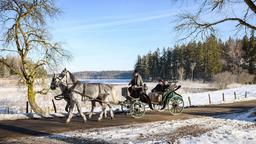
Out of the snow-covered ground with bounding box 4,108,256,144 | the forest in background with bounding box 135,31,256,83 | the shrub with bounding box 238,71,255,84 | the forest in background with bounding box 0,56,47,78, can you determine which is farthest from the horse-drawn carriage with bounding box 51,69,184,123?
the shrub with bounding box 238,71,255,84

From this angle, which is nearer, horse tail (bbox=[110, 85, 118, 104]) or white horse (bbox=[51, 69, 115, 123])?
white horse (bbox=[51, 69, 115, 123])

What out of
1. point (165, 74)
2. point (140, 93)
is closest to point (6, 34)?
point (140, 93)

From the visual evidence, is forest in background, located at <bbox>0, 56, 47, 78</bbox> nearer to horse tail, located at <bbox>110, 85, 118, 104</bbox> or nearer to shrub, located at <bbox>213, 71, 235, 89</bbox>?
horse tail, located at <bbox>110, 85, 118, 104</bbox>

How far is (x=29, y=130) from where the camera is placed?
47.5ft

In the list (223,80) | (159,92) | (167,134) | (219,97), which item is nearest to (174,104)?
(159,92)

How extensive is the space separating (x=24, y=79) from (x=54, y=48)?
10.5ft

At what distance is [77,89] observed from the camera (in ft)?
54.2

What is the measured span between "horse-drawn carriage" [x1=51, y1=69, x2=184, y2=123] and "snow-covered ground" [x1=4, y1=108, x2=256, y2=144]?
6.29 feet

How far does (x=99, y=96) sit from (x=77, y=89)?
1.28 metres

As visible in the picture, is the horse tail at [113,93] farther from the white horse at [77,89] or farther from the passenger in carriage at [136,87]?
the passenger in carriage at [136,87]

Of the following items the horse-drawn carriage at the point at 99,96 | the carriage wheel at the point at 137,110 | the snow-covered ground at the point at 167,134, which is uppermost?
the horse-drawn carriage at the point at 99,96

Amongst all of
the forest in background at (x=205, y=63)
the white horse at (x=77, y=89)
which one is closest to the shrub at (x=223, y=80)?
the forest in background at (x=205, y=63)

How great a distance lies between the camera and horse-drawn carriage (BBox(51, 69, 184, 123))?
16.3 m

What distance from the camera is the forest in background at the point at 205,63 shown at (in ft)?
270
